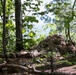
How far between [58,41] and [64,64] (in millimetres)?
3354

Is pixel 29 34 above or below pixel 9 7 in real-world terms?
below

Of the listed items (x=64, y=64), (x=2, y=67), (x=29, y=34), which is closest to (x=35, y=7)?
(x=29, y=34)

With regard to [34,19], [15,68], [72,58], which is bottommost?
[72,58]

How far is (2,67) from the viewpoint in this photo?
780 cm

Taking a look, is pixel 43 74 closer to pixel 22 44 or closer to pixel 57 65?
pixel 57 65

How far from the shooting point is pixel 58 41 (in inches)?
528

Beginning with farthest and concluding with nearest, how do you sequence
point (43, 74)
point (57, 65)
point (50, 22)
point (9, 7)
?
point (50, 22) → point (9, 7) → point (57, 65) → point (43, 74)

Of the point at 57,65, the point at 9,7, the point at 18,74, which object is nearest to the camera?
the point at 18,74

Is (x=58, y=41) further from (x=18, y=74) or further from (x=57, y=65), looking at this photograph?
(x=18, y=74)

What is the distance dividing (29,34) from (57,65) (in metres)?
3.98

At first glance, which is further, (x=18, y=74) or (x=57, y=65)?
(x=57, y=65)

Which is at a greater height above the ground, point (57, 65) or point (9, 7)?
point (9, 7)

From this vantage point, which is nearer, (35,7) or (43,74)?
(43,74)

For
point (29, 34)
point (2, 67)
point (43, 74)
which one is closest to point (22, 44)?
point (29, 34)
